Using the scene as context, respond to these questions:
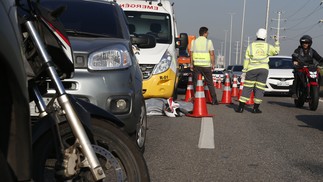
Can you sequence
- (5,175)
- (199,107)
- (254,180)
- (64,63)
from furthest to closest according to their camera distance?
(199,107) → (254,180) → (64,63) → (5,175)

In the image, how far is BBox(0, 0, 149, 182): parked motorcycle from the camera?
2.74 metres

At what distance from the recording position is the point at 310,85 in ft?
41.7

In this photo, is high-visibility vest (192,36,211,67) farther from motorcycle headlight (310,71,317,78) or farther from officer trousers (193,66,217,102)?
motorcycle headlight (310,71,317,78)

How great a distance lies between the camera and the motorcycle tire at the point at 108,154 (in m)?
2.93

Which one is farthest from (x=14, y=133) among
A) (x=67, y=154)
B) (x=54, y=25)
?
(x=54, y=25)

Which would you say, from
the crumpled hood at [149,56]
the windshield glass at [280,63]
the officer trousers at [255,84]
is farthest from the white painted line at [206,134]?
the windshield glass at [280,63]

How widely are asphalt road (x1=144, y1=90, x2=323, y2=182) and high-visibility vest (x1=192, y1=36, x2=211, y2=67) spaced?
11.3 feet

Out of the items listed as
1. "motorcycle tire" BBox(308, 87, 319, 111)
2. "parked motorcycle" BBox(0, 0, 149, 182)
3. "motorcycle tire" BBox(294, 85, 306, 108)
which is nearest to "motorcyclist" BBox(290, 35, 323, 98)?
"motorcycle tire" BBox(294, 85, 306, 108)

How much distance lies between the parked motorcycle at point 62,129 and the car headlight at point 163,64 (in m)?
7.61

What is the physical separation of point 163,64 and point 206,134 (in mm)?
3071

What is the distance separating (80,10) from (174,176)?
242 centimetres

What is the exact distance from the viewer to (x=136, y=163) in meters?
3.05

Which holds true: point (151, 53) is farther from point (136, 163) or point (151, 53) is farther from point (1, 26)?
point (1, 26)

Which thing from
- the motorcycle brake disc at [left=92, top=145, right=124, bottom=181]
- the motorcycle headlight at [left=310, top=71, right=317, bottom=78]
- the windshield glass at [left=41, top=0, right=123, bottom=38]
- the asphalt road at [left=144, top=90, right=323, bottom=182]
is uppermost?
the windshield glass at [left=41, top=0, right=123, bottom=38]
